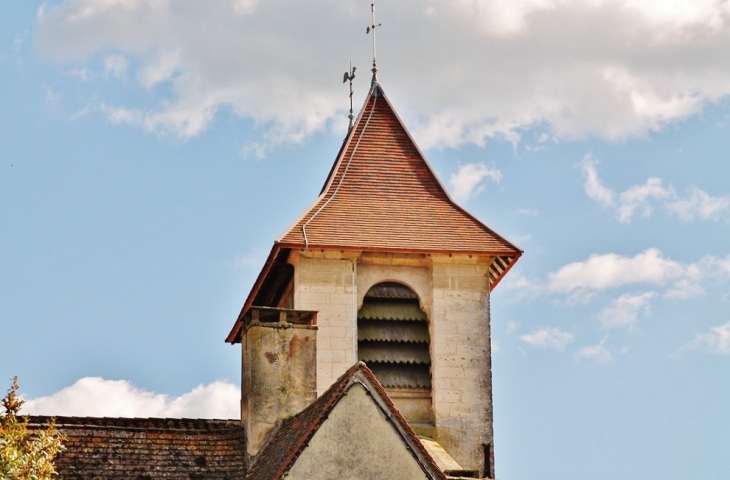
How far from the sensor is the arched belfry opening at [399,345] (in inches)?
1160

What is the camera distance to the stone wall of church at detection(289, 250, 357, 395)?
29.1 meters

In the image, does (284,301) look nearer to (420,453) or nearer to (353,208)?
(353,208)

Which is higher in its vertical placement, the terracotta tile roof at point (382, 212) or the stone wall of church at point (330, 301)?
the terracotta tile roof at point (382, 212)

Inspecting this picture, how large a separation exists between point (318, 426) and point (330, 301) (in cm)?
991

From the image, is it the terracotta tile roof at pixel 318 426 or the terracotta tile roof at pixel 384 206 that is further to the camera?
the terracotta tile roof at pixel 384 206

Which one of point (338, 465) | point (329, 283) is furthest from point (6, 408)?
point (329, 283)

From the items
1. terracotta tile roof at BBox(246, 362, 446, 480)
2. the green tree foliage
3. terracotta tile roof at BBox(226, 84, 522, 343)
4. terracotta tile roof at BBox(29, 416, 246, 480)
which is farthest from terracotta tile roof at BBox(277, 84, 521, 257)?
the green tree foliage

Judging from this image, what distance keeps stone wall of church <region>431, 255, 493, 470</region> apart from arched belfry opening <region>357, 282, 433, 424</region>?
27 cm

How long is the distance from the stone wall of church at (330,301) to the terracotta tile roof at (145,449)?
253 inches

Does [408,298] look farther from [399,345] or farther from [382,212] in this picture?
[382,212]

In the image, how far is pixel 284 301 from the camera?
102 ft

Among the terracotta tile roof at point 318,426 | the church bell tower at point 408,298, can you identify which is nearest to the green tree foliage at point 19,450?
the terracotta tile roof at point 318,426

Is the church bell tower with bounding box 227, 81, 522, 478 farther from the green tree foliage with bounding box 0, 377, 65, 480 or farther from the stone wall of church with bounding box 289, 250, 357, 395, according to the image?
the green tree foliage with bounding box 0, 377, 65, 480

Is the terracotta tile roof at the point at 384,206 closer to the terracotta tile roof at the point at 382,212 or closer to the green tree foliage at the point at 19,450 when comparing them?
the terracotta tile roof at the point at 382,212
